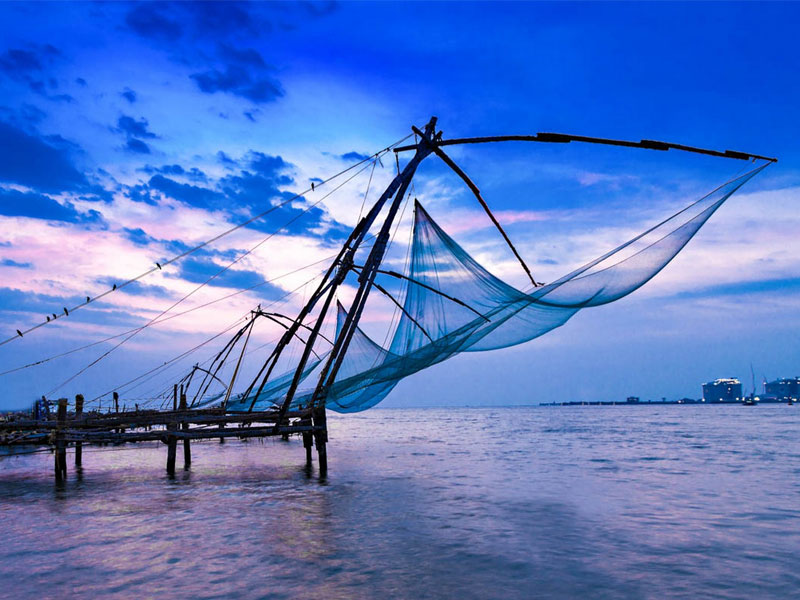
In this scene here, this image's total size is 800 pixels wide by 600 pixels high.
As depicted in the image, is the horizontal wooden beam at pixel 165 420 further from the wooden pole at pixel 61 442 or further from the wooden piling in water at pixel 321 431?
the wooden piling in water at pixel 321 431

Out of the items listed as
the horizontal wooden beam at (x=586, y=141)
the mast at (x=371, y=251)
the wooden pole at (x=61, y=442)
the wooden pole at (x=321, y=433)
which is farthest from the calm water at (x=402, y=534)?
the horizontal wooden beam at (x=586, y=141)

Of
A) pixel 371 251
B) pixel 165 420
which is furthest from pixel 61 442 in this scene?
pixel 371 251

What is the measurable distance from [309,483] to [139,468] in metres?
7.10

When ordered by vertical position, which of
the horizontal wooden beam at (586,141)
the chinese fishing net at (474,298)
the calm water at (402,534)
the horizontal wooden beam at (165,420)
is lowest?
the calm water at (402,534)

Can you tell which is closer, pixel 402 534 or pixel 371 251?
pixel 402 534

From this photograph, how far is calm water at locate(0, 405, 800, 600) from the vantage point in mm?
6199

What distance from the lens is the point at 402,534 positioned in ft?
27.8

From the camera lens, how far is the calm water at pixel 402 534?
20.3ft

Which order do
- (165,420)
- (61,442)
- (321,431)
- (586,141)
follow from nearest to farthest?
(586,141), (321,431), (61,442), (165,420)

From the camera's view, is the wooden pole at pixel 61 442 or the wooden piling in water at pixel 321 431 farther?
the wooden pole at pixel 61 442

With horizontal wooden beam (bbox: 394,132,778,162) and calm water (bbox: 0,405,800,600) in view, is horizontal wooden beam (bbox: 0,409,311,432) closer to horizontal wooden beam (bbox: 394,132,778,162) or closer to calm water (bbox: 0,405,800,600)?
calm water (bbox: 0,405,800,600)

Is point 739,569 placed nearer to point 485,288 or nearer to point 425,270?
point 485,288

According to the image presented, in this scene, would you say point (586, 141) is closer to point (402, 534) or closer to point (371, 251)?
point (371, 251)

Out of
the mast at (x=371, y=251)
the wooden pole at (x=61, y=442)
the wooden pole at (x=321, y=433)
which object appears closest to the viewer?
the mast at (x=371, y=251)
